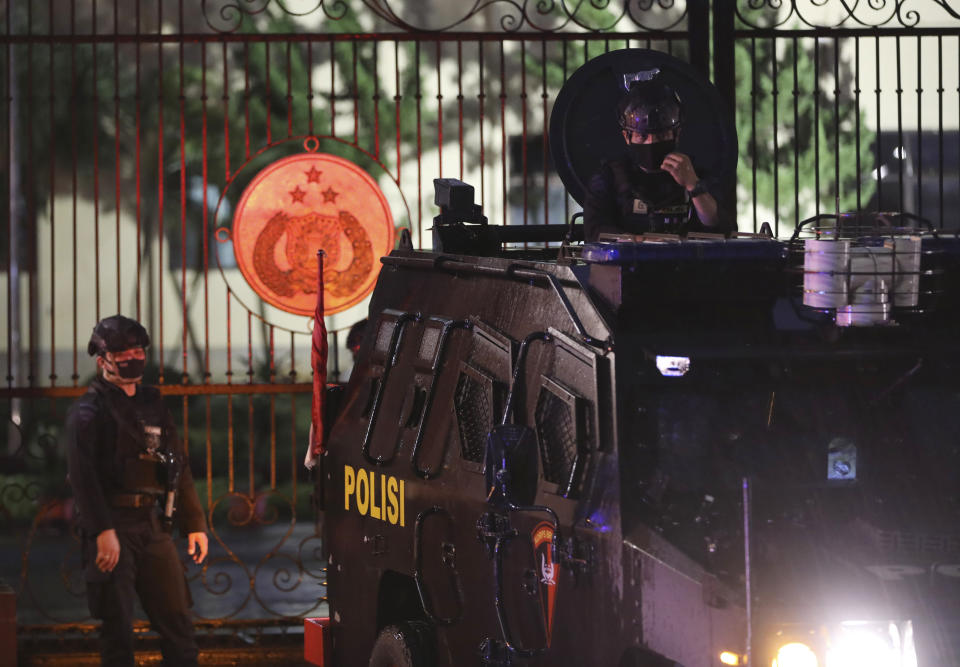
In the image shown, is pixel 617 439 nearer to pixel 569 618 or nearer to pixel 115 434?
pixel 569 618

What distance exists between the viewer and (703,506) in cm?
496

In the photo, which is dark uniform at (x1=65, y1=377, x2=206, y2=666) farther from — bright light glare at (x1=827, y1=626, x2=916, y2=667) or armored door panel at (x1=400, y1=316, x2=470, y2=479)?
bright light glare at (x1=827, y1=626, x2=916, y2=667)

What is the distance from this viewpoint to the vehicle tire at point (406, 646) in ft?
21.2

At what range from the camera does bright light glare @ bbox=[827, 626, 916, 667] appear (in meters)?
4.41

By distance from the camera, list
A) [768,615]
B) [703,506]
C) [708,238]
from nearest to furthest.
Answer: [768,615] < [703,506] < [708,238]

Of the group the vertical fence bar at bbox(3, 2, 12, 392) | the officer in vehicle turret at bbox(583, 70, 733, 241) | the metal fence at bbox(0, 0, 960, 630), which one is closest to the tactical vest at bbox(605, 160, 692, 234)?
the officer in vehicle turret at bbox(583, 70, 733, 241)

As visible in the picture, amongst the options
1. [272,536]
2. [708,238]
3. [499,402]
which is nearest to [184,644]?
[499,402]

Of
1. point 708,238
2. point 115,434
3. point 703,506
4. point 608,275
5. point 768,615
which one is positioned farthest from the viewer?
point 115,434

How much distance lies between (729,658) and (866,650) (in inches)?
13.4

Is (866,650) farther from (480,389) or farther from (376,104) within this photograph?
(376,104)

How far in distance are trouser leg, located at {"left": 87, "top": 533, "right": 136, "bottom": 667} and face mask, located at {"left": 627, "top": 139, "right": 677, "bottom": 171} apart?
9.98 ft

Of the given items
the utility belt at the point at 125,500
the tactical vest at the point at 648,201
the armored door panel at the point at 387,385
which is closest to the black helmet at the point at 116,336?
the utility belt at the point at 125,500

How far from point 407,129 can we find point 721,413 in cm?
1495

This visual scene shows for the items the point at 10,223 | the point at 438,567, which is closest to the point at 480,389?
the point at 438,567
